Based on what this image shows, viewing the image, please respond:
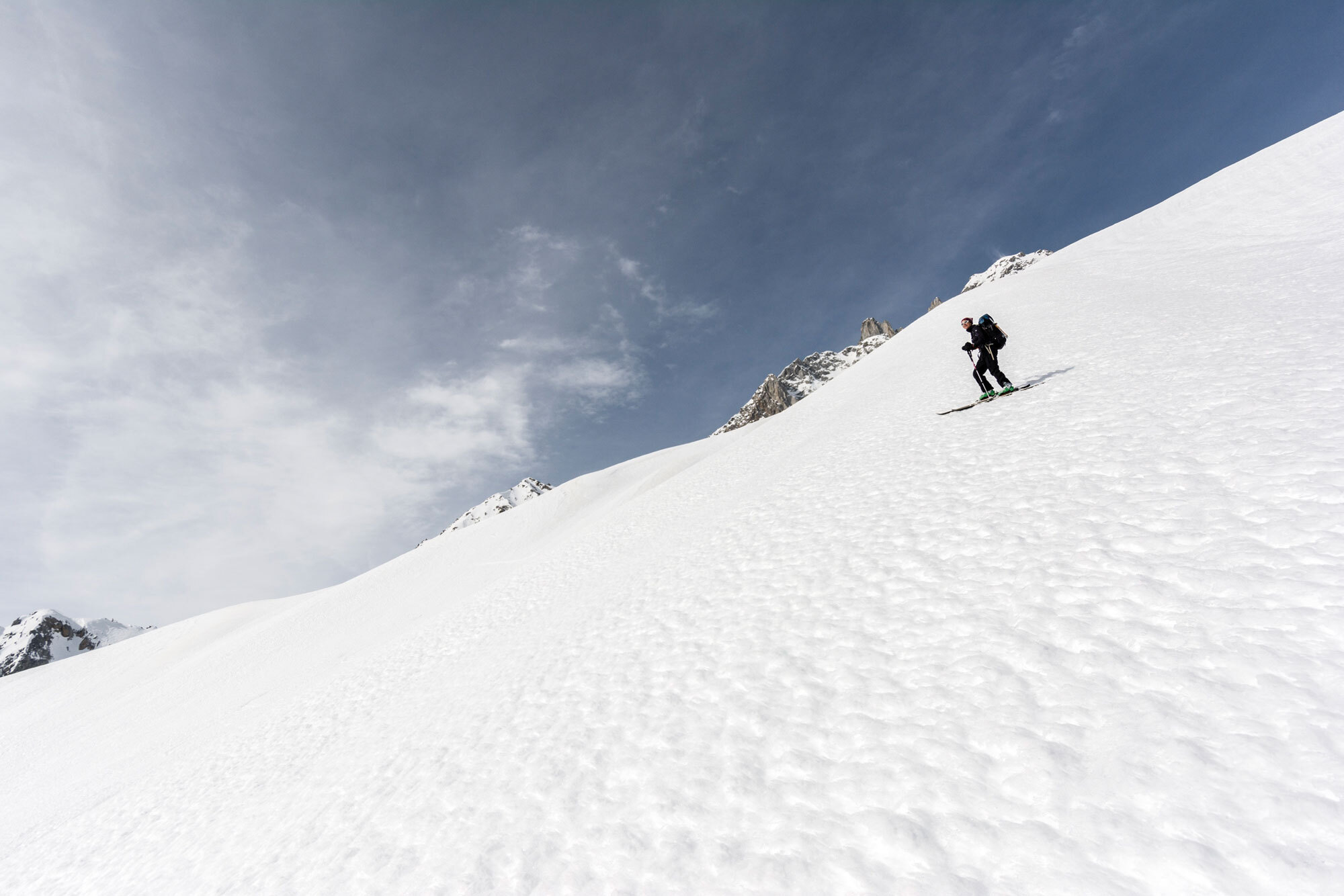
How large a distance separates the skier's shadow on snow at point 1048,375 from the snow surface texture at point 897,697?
0.15 meters

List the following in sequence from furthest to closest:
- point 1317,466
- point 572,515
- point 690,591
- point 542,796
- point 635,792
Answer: point 572,515 → point 690,591 → point 1317,466 → point 542,796 → point 635,792

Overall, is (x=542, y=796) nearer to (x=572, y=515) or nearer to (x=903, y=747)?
(x=903, y=747)

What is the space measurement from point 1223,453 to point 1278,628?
13.9 feet

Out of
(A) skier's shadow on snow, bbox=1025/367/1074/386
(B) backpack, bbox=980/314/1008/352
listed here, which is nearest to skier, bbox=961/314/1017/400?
(B) backpack, bbox=980/314/1008/352

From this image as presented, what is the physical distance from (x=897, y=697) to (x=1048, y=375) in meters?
13.5

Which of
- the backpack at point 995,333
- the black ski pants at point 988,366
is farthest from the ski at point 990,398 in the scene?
the backpack at point 995,333

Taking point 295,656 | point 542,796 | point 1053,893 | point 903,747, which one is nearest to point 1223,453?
point 903,747

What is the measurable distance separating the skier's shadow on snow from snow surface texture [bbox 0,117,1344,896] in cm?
15

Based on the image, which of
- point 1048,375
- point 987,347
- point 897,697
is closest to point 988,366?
point 987,347

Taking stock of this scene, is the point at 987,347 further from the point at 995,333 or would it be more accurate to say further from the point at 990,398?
the point at 990,398

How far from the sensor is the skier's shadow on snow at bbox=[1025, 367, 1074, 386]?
13831 millimetres

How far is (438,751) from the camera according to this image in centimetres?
693

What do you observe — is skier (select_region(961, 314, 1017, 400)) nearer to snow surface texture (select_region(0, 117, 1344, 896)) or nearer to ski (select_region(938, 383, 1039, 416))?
ski (select_region(938, 383, 1039, 416))

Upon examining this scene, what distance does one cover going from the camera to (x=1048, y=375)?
14086 millimetres
